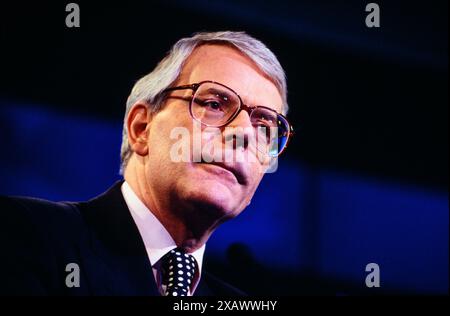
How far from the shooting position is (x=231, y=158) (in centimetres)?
169

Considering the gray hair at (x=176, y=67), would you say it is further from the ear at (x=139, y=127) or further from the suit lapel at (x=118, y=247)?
the suit lapel at (x=118, y=247)

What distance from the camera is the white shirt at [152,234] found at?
1660mm

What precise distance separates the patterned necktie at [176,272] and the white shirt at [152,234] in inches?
0.5

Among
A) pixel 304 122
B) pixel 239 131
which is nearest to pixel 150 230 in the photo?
pixel 239 131

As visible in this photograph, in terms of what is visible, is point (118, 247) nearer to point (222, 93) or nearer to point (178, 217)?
point (178, 217)

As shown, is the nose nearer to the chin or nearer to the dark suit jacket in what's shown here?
the chin

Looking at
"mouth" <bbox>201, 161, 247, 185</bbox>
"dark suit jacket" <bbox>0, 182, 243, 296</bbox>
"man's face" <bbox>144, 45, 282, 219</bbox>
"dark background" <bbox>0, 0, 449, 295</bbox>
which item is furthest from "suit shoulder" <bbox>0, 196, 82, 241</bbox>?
"mouth" <bbox>201, 161, 247, 185</bbox>

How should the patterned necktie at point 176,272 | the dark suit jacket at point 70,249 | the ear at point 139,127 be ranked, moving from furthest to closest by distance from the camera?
1. the ear at point 139,127
2. the patterned necktie at point 176,272
3. the dark suit jacket at point 70,249

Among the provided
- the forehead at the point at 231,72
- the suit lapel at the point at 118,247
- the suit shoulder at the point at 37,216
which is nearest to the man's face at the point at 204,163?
the forehead at the point at 231,72

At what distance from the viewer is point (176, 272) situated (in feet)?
5.48

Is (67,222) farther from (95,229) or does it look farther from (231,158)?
(231,158)

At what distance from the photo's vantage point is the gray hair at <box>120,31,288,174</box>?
5.88ft
